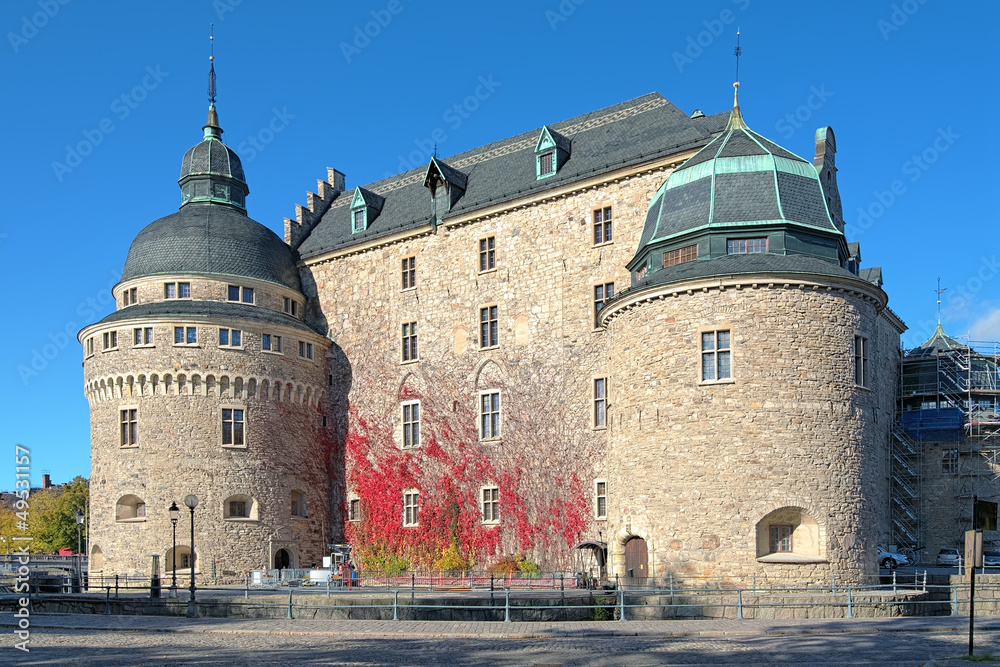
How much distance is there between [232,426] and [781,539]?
71.0 ft

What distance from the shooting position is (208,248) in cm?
4078

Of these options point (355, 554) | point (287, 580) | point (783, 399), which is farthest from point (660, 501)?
point (355, 554)

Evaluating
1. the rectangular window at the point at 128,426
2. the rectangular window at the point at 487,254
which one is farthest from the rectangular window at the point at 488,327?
the rectangular window at the point at 128,426

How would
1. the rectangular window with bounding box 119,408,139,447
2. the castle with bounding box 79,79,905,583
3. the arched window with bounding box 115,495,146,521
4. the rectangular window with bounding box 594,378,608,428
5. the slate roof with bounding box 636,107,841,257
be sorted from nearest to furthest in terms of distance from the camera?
1. the castle with bounding box 79,79,905,583
2. the slate roof with bounding box 636,107,841,257
3. the rectangular window with bounding box 594,378,608,428
4. the arched window with bounding box 115,495,146,521
5. the rectangular window with bounding box 119,408,139,447

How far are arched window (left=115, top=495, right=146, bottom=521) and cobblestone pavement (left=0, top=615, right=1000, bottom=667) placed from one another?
15.7m

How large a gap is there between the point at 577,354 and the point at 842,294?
10004 mm

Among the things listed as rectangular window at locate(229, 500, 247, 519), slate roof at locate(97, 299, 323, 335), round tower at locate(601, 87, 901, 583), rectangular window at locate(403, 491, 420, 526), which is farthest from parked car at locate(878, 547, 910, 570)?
slate roof at locate(97, 299, 323, 335)

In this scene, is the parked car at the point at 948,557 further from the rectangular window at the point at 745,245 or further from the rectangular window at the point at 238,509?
the rectangular window at the point at 238,509

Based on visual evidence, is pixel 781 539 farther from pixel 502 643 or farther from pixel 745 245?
pixel 502 643

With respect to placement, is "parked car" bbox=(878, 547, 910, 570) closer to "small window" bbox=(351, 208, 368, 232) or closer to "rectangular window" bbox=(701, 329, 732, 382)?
"rectangular window" bbox=(701, 329, 732, 382)

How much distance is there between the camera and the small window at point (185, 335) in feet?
125

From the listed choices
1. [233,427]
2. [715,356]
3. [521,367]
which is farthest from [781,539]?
[233,427]

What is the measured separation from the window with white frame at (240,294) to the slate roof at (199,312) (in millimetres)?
405

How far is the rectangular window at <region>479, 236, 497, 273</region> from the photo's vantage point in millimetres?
38031
